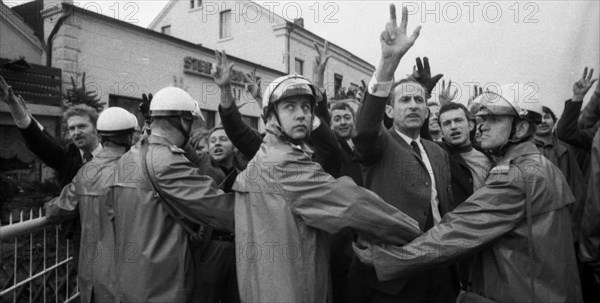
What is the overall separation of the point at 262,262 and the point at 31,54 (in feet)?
38.4

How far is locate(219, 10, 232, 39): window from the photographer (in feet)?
76.4

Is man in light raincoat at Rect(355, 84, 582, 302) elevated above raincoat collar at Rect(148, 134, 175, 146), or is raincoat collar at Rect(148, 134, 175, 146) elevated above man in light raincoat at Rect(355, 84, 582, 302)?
raincoat collar at Rect(148, 134, 175, 146)

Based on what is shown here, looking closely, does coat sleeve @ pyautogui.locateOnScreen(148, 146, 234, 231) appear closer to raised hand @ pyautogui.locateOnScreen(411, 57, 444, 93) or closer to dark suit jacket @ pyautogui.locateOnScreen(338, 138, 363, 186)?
dark suit jacket @ pyautogui.locateOnScreen(338, 138, 363, 186)

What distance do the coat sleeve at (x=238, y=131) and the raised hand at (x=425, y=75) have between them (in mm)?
1529

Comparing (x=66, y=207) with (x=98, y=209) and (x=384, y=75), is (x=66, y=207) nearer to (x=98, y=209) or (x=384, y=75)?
(x=98, y=209)

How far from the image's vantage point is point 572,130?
436 cm

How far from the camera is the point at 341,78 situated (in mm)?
26875

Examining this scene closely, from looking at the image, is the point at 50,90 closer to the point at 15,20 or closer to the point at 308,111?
the point at 15,20

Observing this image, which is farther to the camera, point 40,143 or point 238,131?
point 40,143

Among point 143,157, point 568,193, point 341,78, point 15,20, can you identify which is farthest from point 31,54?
point 341,78

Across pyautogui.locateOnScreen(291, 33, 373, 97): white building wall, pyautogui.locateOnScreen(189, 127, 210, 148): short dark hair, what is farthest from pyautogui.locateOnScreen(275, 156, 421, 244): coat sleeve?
pyautogui.locateOnScreen(291, 33, 373, 97): white building wall

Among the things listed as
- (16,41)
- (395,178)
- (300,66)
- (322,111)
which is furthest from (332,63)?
(395,178)

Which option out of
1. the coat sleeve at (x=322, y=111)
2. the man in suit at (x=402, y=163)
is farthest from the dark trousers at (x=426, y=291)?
the coat sleeve at (x=322, y=111)

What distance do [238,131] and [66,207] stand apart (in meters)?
1.54
